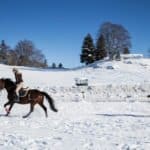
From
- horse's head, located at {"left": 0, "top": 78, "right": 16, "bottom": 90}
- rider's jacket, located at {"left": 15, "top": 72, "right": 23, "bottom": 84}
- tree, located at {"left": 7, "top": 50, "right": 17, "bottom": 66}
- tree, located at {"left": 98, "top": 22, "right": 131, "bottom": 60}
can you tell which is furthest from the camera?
tree, located at {"left": 7, "top": 50, "right": 17, "bottom": 66}

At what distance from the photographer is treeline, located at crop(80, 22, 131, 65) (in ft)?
243

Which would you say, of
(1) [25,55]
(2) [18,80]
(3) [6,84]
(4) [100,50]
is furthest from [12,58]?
(2) [18,80]

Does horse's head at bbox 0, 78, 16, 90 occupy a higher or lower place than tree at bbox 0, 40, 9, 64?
lower

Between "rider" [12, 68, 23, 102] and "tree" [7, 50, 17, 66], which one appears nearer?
"rider" [12, 68, 23, 102]

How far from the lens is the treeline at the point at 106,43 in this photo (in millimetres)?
74000

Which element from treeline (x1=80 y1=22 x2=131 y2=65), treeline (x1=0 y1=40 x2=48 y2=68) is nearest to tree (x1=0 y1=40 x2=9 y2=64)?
treeline (x1=0 y1=40 x2=48 y2=68)

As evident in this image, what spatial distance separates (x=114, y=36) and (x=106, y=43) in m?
2.54


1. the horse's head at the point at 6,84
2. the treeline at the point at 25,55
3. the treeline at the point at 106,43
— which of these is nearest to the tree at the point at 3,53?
the treeline at the point at 25,55

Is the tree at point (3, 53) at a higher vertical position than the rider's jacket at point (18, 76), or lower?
higher

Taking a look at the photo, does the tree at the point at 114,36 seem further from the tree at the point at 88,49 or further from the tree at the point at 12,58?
the tree at the point at 12,58

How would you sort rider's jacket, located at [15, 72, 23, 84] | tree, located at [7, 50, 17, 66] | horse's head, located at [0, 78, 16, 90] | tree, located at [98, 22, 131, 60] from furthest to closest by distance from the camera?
tree, located at [7, 50, 17, 66], tree, located at [98, 22, 131, 60], horse's head, located at [0, 78, 16, 90], rider's jacket, located at [15, 72, 23, 84]

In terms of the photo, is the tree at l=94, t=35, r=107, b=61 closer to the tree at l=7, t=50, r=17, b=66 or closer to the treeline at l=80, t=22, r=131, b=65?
the treeline at l=80, t=22, r=131, b=65

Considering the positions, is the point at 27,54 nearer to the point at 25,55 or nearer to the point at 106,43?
the point at 25,55

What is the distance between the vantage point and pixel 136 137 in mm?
10914
